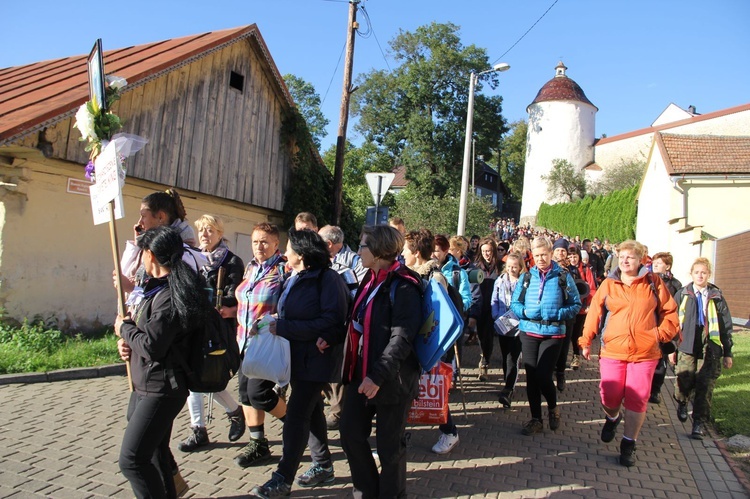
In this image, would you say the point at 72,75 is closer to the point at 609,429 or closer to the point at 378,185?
the point at 378,185

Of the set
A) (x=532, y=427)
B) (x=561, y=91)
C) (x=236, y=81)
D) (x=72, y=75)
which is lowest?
(x=532, y=427)

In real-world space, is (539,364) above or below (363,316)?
below

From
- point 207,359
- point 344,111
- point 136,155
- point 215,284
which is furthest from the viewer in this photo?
point 344,111

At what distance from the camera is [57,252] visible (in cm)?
890

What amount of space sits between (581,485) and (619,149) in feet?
184

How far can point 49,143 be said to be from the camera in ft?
26.6

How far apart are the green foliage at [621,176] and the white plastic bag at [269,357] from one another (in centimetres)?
4729

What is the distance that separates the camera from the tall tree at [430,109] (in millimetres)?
40438

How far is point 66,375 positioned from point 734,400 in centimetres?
846

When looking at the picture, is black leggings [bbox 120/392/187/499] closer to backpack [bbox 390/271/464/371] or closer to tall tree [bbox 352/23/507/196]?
backpack [bbox 390/271/464/371]

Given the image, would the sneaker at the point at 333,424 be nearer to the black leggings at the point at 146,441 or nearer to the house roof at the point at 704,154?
the black leggings at the point at 146,441

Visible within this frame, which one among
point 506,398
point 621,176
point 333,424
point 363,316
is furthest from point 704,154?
point 363,316

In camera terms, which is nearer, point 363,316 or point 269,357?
point 363,316

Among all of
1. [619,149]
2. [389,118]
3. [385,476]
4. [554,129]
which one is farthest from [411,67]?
[385,476]
